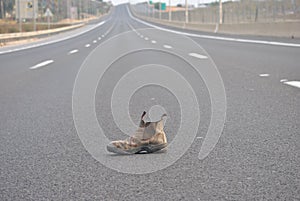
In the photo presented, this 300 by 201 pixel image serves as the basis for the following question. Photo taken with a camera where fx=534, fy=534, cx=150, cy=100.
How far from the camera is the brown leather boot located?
4133mm

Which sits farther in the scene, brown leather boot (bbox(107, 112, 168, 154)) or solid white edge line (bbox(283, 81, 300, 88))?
solid white edge line (bbox(283, 81, 300, 88))

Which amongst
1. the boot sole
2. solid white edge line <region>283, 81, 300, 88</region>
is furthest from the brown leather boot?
solid white edge line <region>283, 81, 300, 88</region>

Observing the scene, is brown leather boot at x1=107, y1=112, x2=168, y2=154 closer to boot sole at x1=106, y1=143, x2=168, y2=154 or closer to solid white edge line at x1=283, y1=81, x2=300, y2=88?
boot sole at x1=106, y1=143, x2=168, y2=154

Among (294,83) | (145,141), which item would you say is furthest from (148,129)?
(294,83)

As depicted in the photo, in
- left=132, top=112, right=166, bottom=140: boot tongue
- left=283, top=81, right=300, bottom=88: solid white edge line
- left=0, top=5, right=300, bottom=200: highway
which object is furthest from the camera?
left=283, top=81, right=300, bottom=88: solid white edge line

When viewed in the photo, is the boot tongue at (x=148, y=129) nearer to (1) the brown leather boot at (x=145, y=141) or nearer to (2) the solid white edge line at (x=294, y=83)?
(1) the brown leather boot at (x=145, y=141)

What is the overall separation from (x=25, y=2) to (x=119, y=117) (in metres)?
54.5

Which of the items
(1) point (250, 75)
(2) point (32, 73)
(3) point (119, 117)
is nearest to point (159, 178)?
(3) point (119, 117)

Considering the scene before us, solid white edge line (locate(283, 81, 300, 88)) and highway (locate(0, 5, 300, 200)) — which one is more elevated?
solid white edge line (locate(283, 81, 300, 88))

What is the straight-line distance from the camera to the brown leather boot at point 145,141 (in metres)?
4.13

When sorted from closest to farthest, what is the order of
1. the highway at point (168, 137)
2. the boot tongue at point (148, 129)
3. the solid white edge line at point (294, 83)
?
the highway at point (168, 137)
the boot tongue at point (148, 129)
the solid white edge line at point (294, 83)

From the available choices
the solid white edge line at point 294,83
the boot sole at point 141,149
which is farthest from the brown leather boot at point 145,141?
the solid white edge line at point 294,83

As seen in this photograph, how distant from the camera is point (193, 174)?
12.2 ft

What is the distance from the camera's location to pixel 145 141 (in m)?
4.18
